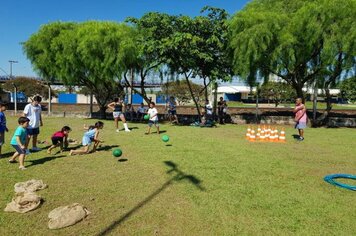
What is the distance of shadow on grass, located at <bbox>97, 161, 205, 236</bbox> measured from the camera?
5.30m

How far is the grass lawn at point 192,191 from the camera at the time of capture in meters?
5.28

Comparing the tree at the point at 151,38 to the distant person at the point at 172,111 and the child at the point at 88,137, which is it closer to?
the distant person at the point at 172,111

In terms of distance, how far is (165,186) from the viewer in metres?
7.24

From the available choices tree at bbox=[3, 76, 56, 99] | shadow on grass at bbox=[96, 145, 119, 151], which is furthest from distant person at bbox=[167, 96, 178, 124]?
tree at bbox=[3, 76, 56, 99]

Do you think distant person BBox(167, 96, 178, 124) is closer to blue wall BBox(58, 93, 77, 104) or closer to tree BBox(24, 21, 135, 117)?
tree BBox(24, 21, 135, 117)

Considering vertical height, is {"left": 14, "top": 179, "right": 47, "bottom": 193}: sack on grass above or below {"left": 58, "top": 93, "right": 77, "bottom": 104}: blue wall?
below

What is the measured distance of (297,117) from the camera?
1414 centimetres

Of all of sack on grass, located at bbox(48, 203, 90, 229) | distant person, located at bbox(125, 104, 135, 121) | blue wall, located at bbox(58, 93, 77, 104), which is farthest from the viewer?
blue wall, located at bbox(58, 93, 77, 104)

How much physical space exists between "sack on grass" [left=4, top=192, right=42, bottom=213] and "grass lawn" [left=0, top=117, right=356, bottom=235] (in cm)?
13

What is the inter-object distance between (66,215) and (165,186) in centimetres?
232

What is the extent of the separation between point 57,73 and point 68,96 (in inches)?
1888

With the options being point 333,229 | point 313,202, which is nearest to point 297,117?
point 313,202

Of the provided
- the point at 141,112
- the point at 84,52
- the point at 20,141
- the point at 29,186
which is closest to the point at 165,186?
the point at 29,186

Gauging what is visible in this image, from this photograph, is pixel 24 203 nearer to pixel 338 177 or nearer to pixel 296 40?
pixel 338 177
